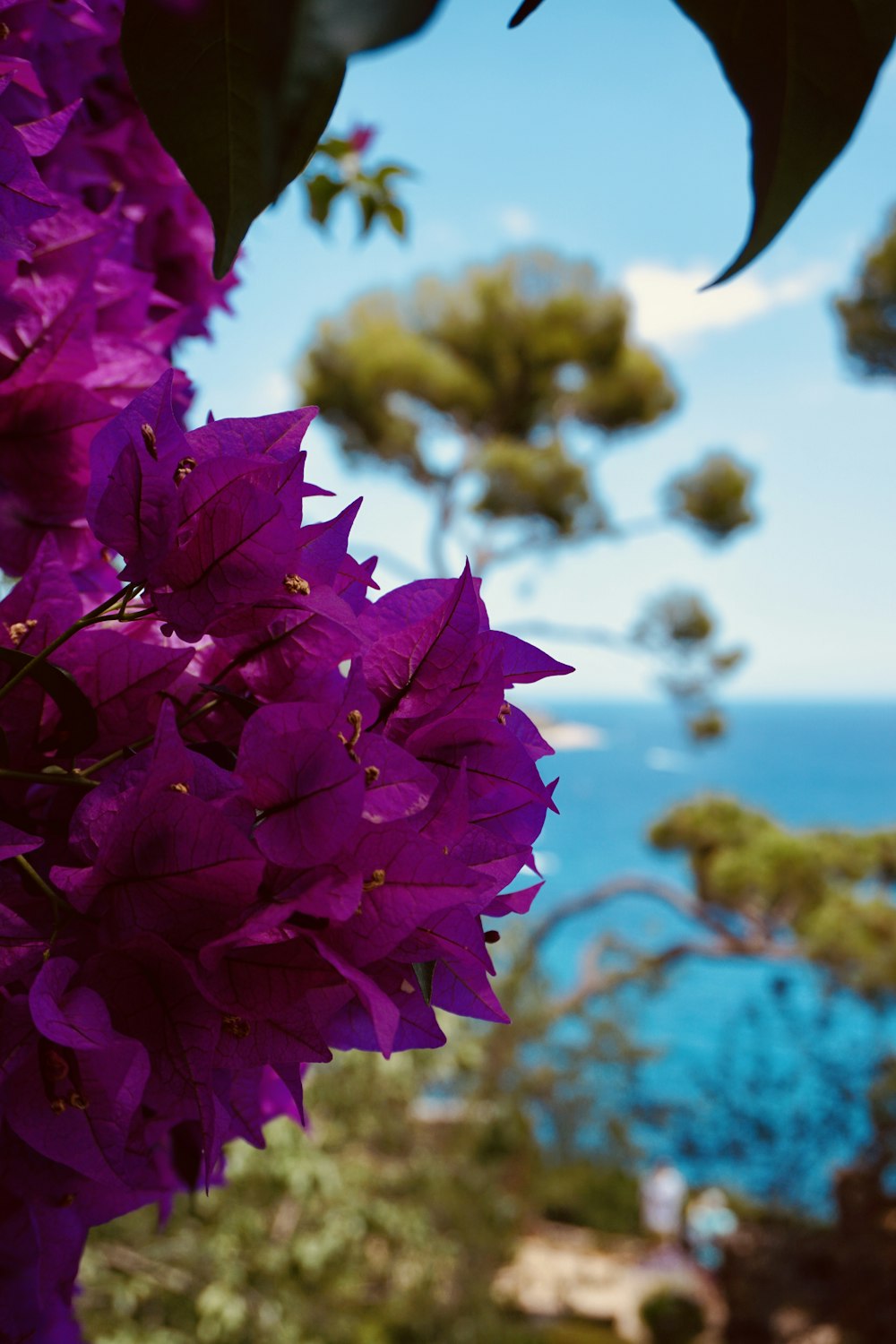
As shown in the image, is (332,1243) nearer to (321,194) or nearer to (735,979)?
(321,194)

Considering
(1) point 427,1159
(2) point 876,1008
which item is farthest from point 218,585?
(2) point 876,1008

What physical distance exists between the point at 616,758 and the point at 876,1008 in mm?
29440

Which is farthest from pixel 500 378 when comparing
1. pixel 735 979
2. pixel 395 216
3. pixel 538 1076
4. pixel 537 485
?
pixel 735 979

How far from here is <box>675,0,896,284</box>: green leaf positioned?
0.56ft

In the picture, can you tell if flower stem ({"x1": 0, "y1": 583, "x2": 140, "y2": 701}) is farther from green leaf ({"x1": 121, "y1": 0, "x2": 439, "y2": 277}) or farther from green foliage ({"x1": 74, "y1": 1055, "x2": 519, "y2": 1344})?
green foliage ({"x1": 74, "y1": 1055, "x2": 519, "y2": 1344})

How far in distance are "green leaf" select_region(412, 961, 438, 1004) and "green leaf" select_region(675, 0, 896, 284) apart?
0.15m

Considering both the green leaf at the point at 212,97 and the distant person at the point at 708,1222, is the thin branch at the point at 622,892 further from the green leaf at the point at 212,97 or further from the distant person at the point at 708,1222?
the green leaf at the point at 212,97

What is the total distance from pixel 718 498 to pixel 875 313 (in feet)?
7.33

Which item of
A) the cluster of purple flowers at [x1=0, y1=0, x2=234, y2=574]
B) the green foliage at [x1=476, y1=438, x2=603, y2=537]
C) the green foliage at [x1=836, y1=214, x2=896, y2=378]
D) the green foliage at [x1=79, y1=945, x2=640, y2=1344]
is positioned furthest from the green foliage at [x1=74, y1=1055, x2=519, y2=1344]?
the green foliage at [x1=836, y1=214, x2=896, y2=378]

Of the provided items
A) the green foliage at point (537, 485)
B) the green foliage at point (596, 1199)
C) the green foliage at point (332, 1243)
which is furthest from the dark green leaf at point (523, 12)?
the green foliage at point (537, 485)

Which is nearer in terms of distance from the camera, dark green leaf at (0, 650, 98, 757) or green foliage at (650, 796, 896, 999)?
dark green leaf at (0, 650, 98, 757)

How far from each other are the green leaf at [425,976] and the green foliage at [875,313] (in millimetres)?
5936

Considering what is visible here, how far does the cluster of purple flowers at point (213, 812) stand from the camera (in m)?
0.22

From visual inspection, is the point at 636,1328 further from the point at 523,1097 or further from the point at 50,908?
the point at 50,908
